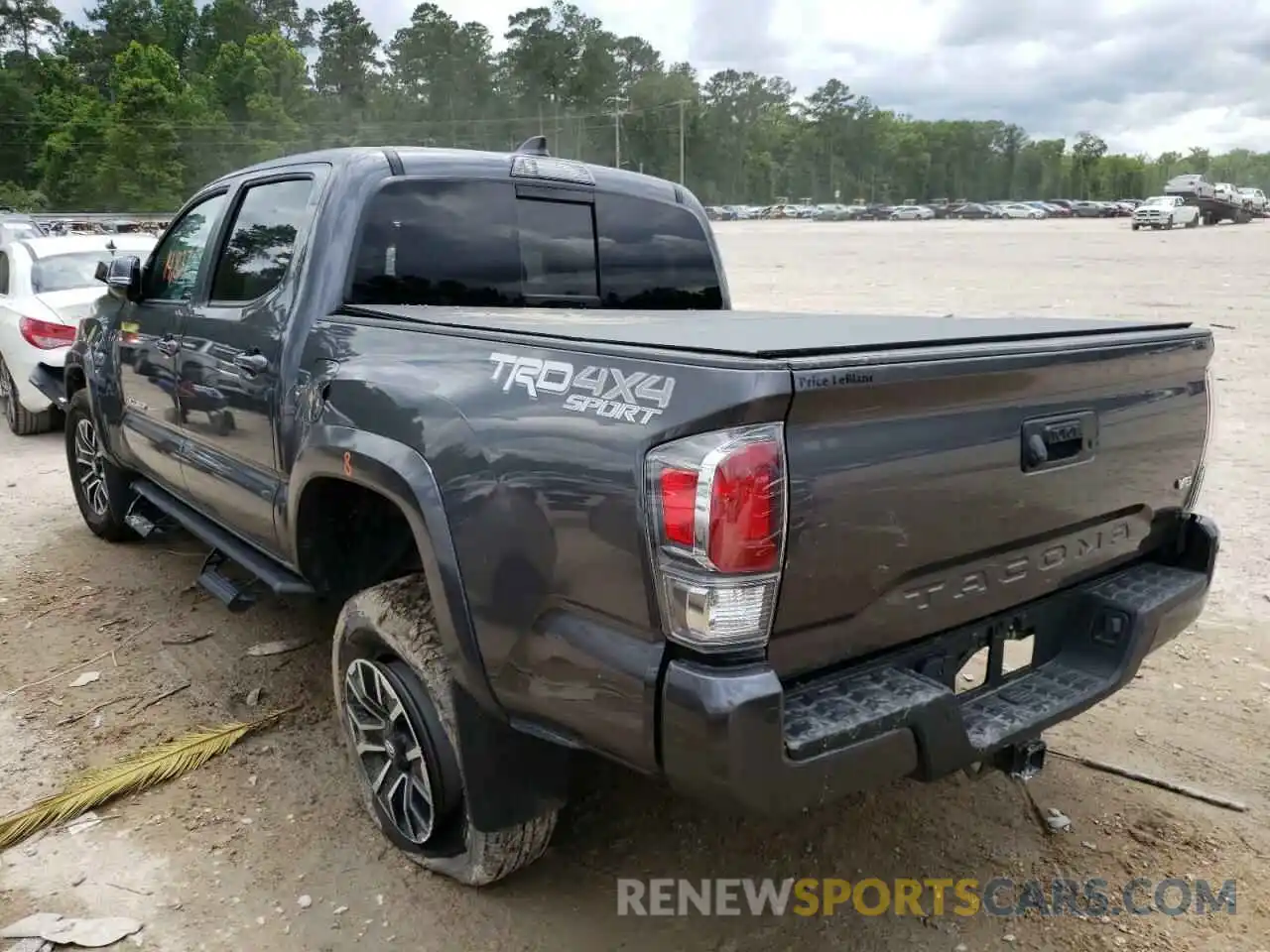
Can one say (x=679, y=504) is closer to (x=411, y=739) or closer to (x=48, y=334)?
(x=411, y=739)

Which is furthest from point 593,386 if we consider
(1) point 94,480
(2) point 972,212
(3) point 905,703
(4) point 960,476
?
(2) point 972,212

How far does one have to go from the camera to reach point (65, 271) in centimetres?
871

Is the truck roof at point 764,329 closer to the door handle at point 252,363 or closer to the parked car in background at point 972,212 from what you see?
the door handle at point 252,363

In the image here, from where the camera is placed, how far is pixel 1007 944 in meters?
2.58

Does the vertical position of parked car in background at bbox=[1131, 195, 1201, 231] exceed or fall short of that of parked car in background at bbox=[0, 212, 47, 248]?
it falls short

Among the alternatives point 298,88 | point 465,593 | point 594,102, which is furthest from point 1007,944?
point 594,102

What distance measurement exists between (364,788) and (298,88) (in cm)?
9990

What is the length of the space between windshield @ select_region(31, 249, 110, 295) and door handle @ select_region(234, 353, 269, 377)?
6052 millimetres

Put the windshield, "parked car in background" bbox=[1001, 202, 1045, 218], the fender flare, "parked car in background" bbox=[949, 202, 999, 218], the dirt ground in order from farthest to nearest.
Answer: "parked car in background" bbox=[949, 202, 999, 218] < "parked car in background" bbox=[1001, 202, 1045, 218] < the windshield < the dirt ground < the fender flare

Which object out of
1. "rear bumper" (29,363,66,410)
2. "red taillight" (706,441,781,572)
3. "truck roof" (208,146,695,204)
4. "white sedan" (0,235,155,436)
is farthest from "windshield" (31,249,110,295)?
"red taillight" (706,441,781,572)

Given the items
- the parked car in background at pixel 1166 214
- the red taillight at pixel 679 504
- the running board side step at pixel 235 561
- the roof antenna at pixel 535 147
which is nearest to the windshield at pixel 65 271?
the running board side step at pixel 235 561

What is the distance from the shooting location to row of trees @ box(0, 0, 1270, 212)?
2857 inches

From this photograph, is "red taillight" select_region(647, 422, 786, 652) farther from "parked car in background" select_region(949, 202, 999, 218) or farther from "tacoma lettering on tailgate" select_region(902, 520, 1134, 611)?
"parked car in background" select_region(949, 202, 999, 218)

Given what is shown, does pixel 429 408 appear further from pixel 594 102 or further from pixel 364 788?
pixel 594 102
